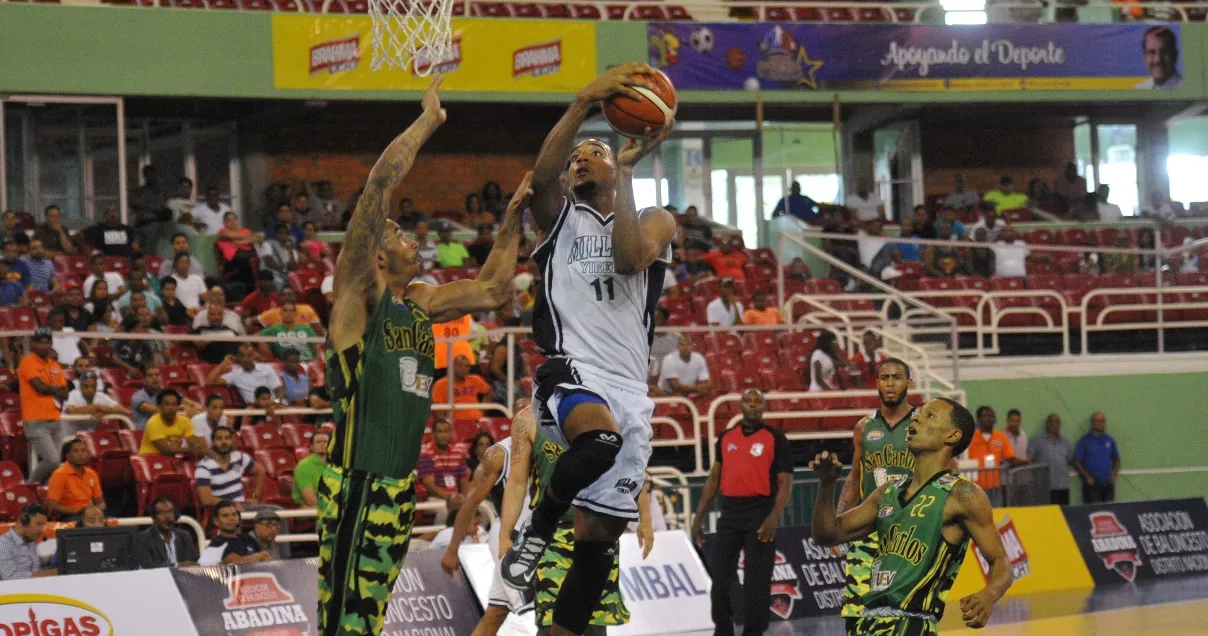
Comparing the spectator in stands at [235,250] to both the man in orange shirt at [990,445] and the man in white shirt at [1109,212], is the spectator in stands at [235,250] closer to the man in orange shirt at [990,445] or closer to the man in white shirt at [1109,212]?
the man in orange shirt at [990,445]

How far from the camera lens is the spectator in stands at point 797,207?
1040 inches

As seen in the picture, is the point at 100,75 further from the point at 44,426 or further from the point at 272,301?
the point at 44,426

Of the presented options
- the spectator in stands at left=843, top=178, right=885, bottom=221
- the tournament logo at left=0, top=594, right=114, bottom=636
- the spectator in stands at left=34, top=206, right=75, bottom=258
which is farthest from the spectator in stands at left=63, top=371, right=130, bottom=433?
the spectator in stands at left=843, top=178, right=885, bottom=221

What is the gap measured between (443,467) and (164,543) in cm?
285

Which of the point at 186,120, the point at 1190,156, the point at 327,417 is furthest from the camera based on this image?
the point at 1190,156

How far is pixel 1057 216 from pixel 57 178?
16664 mm

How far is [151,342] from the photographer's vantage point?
666 inches

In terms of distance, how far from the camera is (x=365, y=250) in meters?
6.68

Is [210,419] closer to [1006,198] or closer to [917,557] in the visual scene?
[917,557]

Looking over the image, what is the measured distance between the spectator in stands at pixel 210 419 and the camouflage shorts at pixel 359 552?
8117 millimetres

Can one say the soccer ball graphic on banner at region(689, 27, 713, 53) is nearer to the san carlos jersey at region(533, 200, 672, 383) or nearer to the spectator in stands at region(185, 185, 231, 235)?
the spectator in stands at region(185, 185, 231, 235)

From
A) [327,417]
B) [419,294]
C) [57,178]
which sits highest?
[57,178]

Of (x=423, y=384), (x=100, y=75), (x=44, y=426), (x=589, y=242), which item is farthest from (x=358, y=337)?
(x=100, y=75)

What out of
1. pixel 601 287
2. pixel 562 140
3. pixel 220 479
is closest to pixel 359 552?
pixel 601 287
